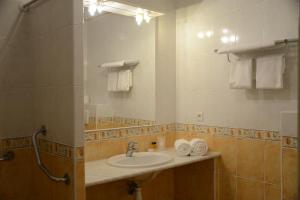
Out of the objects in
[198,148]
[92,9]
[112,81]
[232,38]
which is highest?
[92,9]

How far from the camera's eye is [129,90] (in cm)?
266

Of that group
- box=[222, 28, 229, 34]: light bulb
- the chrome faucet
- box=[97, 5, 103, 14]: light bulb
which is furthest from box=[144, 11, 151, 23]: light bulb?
the chrome faucet

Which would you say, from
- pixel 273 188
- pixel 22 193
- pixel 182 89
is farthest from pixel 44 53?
pixel 273 188

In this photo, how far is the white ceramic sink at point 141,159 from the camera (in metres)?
2.23

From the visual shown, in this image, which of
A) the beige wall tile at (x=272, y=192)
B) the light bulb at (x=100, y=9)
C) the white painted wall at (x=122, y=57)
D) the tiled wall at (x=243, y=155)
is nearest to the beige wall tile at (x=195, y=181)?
the tiled wall at (x=243, y=155)

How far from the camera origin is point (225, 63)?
7.96 ft

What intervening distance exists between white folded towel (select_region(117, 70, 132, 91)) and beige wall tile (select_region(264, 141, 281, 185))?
→ 1278mm

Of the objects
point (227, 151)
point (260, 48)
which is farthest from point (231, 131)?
point (260, 48)

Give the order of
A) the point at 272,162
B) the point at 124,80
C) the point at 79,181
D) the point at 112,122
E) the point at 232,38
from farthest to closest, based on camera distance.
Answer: the point at 124,80, the point at 112,122, the point at 232,38, the point at 272,162, the point at 79,181

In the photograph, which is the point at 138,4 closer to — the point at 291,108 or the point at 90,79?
the point at 90,79

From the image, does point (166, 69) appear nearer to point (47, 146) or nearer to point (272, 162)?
point (272, 162)

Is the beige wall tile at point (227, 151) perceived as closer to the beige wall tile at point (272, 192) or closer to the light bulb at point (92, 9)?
the beige wall tile at point (272, 192)

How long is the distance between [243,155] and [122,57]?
1.34 m

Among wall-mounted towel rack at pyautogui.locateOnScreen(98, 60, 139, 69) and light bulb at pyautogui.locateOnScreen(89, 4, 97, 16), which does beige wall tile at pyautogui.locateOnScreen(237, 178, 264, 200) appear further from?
light bulb at pyautogui.locateOnScreen(89, 4, 97, 16)
